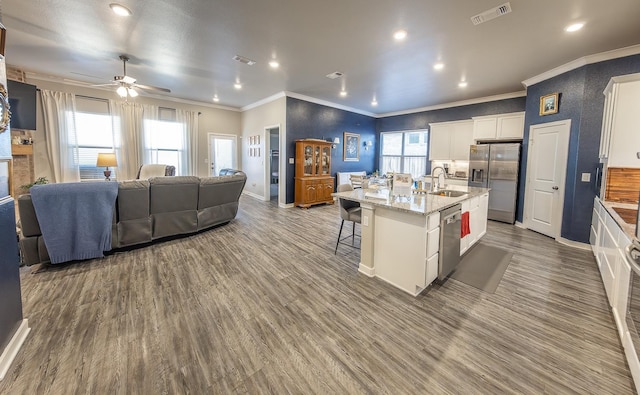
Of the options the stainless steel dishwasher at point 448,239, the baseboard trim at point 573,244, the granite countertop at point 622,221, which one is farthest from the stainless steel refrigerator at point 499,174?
the stainless steel dishwasher at point 448,239

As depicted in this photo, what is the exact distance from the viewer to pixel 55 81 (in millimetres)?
5270

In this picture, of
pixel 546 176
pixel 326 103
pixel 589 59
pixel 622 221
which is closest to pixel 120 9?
pixel 326 103

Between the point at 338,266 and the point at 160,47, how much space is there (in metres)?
4.10

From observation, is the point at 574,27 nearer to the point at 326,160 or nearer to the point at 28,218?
the point at 326,160

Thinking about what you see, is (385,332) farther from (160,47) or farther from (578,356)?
(160,47)

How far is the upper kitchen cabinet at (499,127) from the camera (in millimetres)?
5188

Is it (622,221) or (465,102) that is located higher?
(465,102)

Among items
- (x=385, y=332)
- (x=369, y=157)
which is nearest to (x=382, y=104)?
(x=369, y=157)

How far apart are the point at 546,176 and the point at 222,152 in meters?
8.28

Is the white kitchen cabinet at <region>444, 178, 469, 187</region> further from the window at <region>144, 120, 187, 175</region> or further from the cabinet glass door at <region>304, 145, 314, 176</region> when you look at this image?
the window at <region>144, 120, 187, 175</region>

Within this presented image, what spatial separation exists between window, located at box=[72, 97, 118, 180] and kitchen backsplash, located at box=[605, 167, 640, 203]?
9222 millimetres

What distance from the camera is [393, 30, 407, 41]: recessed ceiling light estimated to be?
3029mm

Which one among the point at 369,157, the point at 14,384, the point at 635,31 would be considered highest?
the point at 635,31

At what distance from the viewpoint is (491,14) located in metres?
2.62
